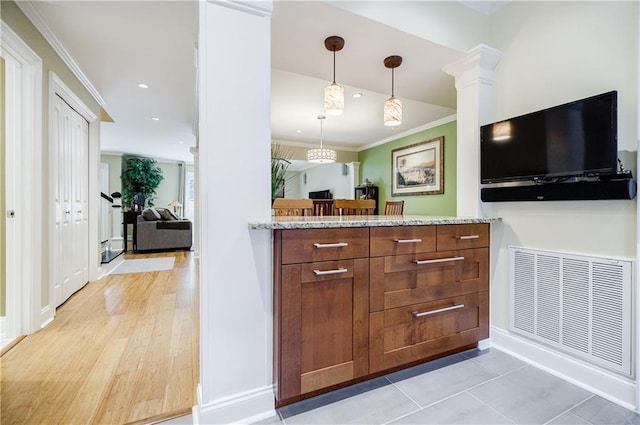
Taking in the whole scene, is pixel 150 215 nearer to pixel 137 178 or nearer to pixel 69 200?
pixel 137 178

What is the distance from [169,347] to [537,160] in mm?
2760

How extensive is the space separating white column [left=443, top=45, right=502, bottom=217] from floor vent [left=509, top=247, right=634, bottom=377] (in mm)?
483

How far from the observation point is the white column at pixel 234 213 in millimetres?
1301

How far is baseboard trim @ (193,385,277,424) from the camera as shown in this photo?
1294 millimetres

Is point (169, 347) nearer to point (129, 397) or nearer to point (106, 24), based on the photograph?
point (129, 397)

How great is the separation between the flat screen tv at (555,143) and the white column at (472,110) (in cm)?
8

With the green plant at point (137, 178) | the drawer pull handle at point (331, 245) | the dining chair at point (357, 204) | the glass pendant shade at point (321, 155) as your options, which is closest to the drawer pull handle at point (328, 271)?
the drawer pull handle at point (331, 245)

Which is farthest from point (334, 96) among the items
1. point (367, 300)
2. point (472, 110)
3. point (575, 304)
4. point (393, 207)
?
point (393, 207)

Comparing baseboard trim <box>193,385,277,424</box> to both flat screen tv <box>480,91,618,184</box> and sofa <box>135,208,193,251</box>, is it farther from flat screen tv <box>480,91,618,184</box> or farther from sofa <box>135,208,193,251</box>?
sofa <box>135,208,193,251</box>

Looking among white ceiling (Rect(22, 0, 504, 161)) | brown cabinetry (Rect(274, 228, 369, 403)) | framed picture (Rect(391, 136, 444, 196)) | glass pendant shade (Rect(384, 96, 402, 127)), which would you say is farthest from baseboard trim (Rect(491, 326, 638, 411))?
framed picture (Rect(391, 136, 444, 196))

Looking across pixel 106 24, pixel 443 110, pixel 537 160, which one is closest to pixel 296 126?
pixel 443 110

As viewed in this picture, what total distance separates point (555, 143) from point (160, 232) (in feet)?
21.4

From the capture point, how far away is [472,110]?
219 cm

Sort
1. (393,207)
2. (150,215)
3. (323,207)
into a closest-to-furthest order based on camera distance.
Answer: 1. (323,207)
2. (393,207)
3. (150,215)
